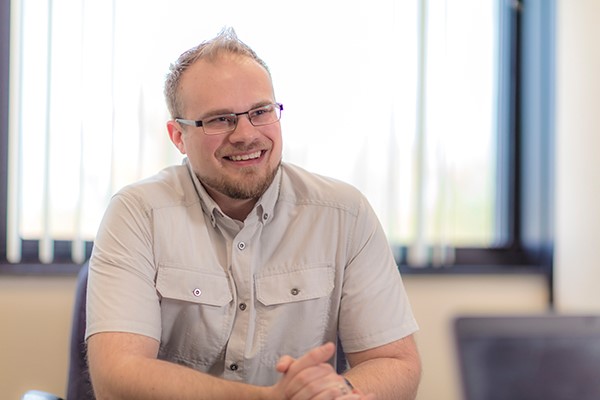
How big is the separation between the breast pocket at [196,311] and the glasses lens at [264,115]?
37 centimetres

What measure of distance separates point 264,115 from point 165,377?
2.13 ft

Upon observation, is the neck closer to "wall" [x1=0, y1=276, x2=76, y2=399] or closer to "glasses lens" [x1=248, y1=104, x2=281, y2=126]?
"glasses lens" [x1=248, y1=104, x2=281, y2=126]

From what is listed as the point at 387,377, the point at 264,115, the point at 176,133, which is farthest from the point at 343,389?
the point at 176,133

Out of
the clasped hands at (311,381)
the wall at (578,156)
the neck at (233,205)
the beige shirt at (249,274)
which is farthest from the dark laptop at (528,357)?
the wall at (578,156)

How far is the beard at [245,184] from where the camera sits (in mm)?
1812

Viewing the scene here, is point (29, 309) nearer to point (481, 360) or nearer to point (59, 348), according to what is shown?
point (59, 348)

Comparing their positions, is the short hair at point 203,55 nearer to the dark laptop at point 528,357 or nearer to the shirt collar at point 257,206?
the shirt collar at point 257,206

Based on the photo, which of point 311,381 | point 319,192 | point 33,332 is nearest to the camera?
point 311,381

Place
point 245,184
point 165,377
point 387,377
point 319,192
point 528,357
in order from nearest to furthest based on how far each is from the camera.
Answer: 1. point 528,357
2. point 165,377
3. point 387,377
4. point 245,184
5. point 319,192

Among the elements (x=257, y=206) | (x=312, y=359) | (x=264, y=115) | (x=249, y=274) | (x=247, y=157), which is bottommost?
(x=312, y=359)

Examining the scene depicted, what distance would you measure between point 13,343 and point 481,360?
192cm

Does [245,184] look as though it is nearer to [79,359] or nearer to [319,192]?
[319,192]

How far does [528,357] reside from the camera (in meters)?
0.85

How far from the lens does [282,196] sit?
6.29 feet
